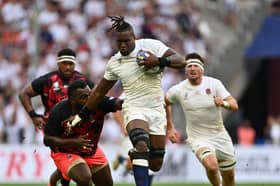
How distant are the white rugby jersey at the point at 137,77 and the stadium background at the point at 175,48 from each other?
30.2 ft

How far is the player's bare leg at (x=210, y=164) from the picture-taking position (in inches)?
653

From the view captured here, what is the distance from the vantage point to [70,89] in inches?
579

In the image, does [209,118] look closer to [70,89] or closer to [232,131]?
[70,89]

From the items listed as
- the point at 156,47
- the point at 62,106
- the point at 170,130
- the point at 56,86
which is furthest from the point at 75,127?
the point at 56,86

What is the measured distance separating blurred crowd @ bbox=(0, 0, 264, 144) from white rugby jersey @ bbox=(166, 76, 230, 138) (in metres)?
9.19

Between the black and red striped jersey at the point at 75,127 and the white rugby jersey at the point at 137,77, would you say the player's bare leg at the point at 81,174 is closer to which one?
the black and red striped jersey at the point at 75,127

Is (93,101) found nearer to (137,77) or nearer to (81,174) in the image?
(137,77)

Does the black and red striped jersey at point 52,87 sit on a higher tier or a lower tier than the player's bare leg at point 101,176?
higher

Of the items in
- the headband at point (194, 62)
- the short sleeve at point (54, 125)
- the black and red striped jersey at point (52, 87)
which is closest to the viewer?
the short sleeve at point (54, 125)

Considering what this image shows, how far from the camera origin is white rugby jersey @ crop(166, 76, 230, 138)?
56.5ft

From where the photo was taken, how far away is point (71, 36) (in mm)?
28750

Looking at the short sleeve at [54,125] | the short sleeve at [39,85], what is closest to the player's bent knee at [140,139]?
the short sleeve at [54,125]

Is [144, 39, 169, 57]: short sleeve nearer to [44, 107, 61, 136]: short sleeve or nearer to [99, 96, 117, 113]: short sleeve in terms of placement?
[99, 96, 117, 113]: short sleeve

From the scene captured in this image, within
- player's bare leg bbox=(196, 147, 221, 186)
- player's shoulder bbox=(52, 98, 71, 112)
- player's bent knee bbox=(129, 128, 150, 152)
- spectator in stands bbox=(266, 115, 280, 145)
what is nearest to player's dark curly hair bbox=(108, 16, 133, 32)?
player's shoulder bbox=(52, 98, 71, 112)
